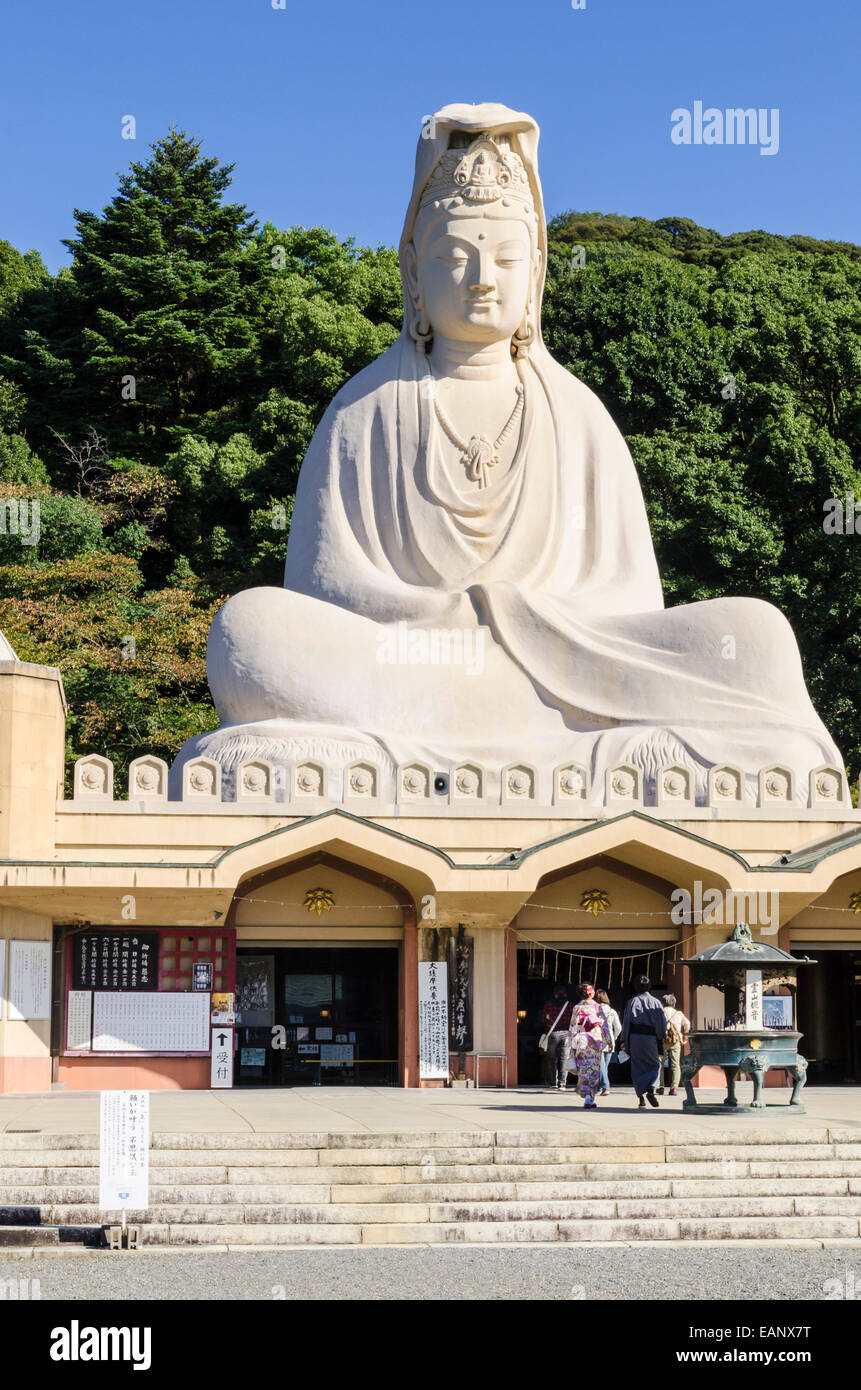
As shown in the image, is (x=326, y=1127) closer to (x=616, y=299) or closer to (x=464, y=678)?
(x=464, y=678)

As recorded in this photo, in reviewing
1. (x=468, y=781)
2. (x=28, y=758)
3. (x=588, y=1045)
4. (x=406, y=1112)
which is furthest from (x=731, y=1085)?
(x=28, y=758)

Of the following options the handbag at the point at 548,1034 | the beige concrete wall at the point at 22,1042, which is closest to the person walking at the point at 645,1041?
the handbag at the point at 548,1034

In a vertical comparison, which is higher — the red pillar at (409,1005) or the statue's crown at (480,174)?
the statue's crown at (480,174)

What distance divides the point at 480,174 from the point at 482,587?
5.68 metres

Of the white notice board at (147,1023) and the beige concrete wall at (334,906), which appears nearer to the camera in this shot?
the white notice board at (147,1023)

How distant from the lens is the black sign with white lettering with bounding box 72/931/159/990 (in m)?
20.2

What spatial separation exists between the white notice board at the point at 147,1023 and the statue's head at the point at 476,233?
10.1 meters

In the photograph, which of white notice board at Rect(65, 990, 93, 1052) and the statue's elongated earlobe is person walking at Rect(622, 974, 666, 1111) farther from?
the statue's elongated earlobe

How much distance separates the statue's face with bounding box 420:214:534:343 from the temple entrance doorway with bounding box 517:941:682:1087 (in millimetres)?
8640

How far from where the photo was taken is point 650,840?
20.3 m

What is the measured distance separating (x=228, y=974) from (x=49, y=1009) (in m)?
1.98

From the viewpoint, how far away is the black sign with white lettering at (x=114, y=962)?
797 inches

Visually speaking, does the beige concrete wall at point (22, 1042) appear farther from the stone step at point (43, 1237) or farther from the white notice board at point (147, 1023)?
the stone step at point (43, 1237)

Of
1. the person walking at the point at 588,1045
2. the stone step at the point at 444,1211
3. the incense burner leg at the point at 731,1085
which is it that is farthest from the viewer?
the person walking at the point at 588,1045
